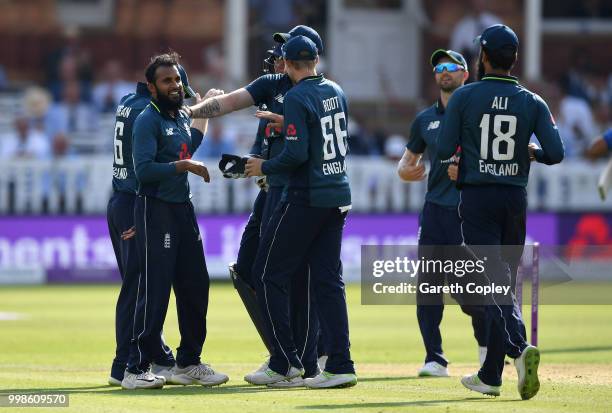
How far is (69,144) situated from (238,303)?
20.6 ft

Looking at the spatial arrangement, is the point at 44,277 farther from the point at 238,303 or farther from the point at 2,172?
the point at 238,303

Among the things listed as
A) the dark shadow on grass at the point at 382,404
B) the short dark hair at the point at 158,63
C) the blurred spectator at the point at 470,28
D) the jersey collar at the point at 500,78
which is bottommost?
the dark shadow on grass at the point at 382,404

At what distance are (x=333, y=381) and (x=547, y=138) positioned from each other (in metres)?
2.40

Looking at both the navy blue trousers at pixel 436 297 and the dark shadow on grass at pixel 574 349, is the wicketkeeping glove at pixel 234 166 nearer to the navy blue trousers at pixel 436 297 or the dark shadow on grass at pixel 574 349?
the navy blue trousers at pixel 436 297

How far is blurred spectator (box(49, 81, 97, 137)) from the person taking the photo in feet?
83.3

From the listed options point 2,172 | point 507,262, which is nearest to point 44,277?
point 2,172

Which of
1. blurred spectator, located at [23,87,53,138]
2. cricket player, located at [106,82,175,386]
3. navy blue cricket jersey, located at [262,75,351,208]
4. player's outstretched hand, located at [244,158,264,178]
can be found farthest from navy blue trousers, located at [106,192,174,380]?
blurred spectator, located at [23,87,53,138]

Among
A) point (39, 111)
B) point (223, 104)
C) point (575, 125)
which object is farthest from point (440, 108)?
point (575, 125)

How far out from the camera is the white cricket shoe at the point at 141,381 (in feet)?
35.2

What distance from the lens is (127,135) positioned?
11.2 m

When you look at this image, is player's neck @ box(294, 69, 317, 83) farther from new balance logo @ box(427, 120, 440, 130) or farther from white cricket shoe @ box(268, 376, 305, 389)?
white cricket shoe @ box(268, 376, 305, 389)

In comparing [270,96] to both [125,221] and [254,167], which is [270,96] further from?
[125,221]

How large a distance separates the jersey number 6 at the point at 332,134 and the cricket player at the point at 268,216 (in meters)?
0.52

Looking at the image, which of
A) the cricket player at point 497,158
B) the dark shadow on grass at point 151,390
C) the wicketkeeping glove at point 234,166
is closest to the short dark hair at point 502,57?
the cricket player at point 497,158
